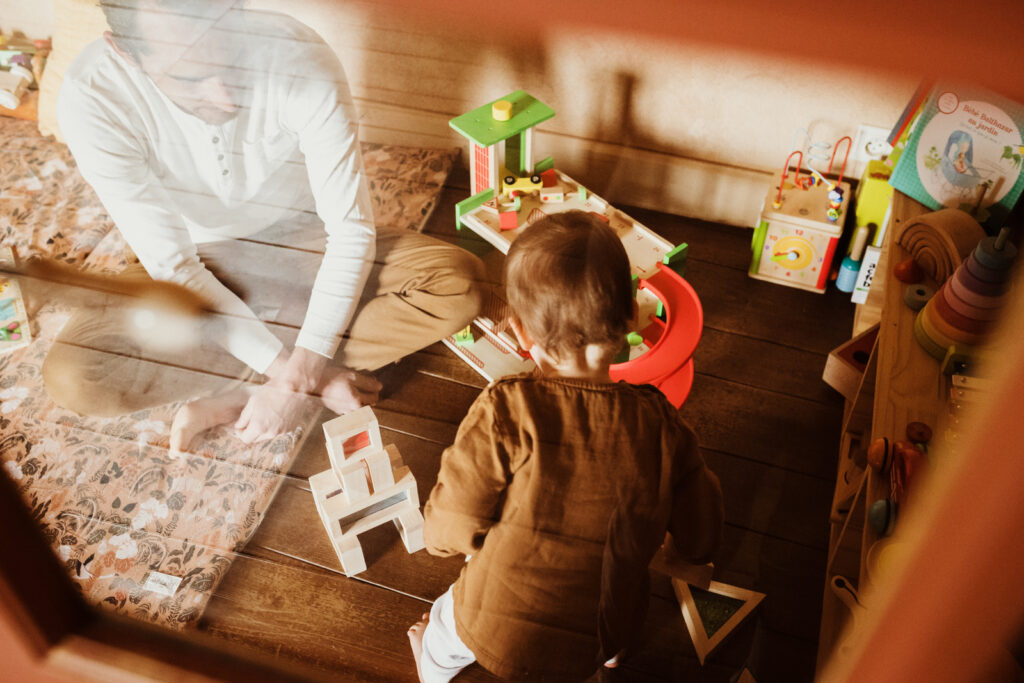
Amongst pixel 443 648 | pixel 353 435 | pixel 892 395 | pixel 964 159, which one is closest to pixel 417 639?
pixel 443 648

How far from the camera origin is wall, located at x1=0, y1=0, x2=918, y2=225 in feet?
1.42

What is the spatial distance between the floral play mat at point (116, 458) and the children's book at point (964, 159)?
51 cm

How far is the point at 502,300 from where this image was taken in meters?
1.35

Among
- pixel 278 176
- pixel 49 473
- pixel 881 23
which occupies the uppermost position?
pixel 881 23

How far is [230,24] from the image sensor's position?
65 centimetres

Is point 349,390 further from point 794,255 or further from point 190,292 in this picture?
point 794,255

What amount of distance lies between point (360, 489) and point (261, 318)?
0.33m

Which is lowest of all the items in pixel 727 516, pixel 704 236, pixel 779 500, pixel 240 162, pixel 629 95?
pixel 779 500

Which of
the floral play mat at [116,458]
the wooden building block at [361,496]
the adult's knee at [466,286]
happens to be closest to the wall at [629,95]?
the floral play mat at [116,458]

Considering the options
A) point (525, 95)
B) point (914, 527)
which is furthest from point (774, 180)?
point (914, 527)

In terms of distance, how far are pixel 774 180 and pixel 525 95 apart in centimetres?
30

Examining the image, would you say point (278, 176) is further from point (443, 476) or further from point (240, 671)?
point (240, 671)

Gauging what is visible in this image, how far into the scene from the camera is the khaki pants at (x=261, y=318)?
3.10ft

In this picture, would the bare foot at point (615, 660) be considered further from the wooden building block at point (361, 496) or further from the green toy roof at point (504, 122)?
the green toy roof at point (504, 122)
